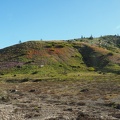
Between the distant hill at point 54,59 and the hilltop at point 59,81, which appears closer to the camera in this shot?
the hilltop at point 59,81

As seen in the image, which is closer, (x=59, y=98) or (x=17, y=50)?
(x=59, y=98)

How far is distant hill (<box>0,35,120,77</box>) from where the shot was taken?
11369 centimetres

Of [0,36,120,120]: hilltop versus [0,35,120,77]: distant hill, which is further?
[0,35,120,77]: distant hill

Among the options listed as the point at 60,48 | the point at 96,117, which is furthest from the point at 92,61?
the point at 96,117

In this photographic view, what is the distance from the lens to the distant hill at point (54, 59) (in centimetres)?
11369

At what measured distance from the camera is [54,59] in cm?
12681

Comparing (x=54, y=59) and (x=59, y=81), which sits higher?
(x=54, y=59)

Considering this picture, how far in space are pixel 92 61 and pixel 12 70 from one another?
39370 millimetres

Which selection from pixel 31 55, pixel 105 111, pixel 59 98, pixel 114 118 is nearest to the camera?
pixel 114 118

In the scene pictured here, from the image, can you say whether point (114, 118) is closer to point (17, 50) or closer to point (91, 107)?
point (91, 107)

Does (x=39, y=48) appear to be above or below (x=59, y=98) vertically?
above

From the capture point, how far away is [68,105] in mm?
45250

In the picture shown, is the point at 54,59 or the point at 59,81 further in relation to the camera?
→ the point at 54,59

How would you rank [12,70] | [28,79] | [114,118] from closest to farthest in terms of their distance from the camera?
[114,118] → [28,79] → [12,70]
